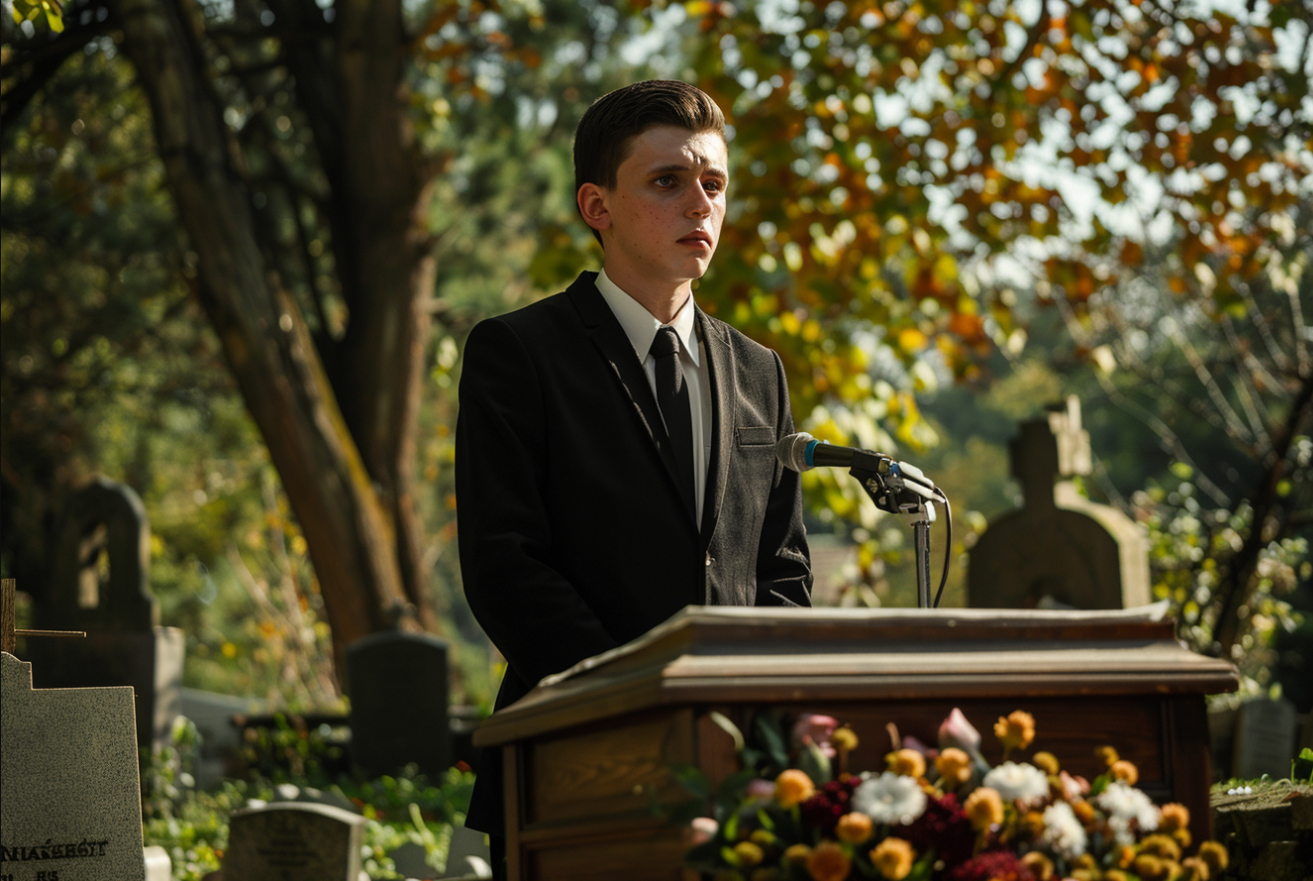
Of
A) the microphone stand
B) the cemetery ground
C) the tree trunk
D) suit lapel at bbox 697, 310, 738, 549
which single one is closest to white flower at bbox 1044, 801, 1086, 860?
the microphone stand

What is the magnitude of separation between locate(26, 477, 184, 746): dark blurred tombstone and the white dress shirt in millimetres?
7142

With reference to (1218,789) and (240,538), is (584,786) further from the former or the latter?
(240,538)

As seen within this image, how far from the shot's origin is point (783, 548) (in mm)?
2635

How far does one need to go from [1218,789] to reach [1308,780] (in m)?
0.34

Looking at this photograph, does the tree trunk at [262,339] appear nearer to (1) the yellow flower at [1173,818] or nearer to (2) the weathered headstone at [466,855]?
(2) the weathered headstone at [466,855]

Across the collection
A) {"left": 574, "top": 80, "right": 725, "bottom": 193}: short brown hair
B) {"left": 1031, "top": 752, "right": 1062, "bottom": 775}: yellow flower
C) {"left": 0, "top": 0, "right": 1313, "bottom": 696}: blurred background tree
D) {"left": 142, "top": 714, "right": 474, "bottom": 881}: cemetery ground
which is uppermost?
{"left": 0, "top": 0, "right": 1313, "bottom": 696}: blurred background tree

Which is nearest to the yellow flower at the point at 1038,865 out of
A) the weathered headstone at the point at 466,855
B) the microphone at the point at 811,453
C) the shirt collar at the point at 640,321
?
the microphone at the point at 811,453

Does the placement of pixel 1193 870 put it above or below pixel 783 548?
below

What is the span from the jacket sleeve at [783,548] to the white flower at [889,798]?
3.03ft

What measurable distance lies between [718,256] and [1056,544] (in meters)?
2.64

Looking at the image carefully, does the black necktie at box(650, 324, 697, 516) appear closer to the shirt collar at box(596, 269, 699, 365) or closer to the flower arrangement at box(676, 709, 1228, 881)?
the shirt collar at box(596, 269, 699, 365)

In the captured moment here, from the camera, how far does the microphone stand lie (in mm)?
2176

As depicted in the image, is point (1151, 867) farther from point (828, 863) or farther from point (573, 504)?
point (573, 504)

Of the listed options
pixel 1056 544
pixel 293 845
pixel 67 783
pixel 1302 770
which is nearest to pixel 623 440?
pixel 67 783
